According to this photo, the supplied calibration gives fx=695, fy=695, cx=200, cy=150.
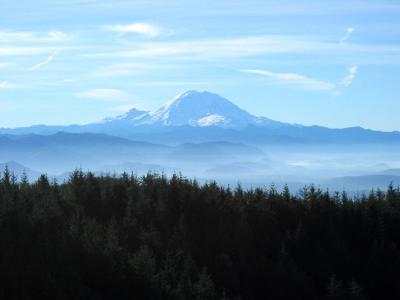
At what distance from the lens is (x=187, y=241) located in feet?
68.8

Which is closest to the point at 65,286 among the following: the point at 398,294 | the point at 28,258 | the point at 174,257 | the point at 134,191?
the point at 28,258

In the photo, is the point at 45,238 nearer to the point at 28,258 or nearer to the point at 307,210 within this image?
the point at 28,258

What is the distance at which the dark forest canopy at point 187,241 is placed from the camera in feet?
54.0

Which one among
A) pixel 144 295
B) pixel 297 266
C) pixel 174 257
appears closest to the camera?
pixel 144 295

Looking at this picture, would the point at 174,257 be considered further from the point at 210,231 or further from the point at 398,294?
the point at 398,294

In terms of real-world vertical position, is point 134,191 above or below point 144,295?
above

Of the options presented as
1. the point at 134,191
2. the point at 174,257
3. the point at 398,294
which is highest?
the point at 134,191

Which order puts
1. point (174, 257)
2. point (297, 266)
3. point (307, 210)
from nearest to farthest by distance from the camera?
point (174, 257), point (297, 266), point (307, 210)

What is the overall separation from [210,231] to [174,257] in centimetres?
329

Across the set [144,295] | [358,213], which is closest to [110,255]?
[144,295]

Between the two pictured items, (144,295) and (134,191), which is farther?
(134,191)

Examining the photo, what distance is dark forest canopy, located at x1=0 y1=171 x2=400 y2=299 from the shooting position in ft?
54.0

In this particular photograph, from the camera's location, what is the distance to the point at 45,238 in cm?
1723

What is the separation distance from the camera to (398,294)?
73.1 feet
